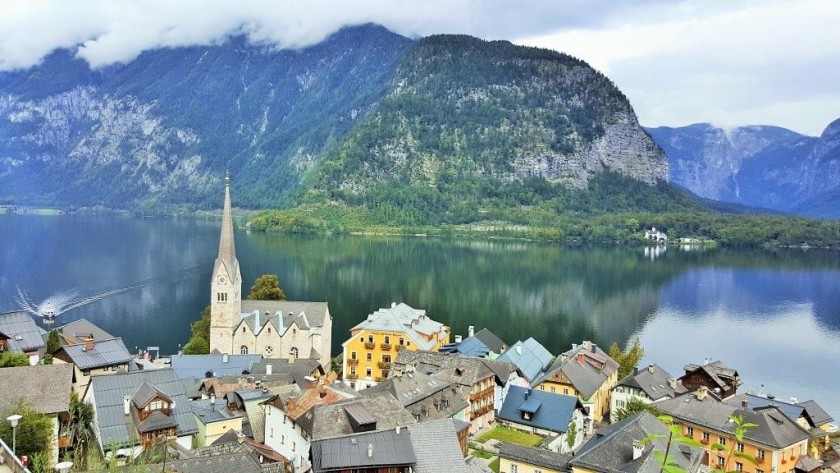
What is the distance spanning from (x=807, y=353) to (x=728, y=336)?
9972 millimetres

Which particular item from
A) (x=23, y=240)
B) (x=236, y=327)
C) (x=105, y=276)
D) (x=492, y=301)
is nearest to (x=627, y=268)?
(x=492, y=301)

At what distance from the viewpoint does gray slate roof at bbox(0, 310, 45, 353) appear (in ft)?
153

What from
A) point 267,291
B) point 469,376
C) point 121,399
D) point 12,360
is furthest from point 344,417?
point 267,291

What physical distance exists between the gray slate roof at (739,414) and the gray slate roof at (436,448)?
16.2 m

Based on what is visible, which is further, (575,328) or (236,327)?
(575,328)

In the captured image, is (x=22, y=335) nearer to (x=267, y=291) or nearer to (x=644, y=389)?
(x=267, y=291)

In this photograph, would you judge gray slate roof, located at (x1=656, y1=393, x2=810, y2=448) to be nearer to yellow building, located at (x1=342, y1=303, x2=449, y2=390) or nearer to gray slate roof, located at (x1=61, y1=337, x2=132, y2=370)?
yellow building, located at (x1=342, y1=303, x2=449, y2=390)

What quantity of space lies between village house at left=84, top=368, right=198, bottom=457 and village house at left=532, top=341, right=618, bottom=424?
2740 centimetres

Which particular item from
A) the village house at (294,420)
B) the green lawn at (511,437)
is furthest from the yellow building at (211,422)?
the green lawn at (511,437)

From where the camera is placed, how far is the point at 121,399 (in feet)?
122

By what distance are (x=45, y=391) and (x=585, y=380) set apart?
36153 millimetres

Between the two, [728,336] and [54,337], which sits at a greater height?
[54,337]

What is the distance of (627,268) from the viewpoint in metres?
161

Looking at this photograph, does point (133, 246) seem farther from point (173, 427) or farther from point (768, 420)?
point (768, 420)
